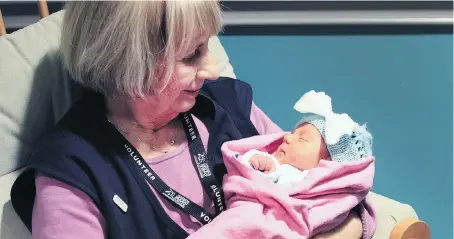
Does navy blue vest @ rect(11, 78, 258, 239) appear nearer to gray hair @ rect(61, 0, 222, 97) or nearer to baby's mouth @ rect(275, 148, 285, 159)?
gray hair @ rect(61, 0, 222, 97)

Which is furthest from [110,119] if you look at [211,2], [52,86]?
[211,2]

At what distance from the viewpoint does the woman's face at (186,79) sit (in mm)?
1029

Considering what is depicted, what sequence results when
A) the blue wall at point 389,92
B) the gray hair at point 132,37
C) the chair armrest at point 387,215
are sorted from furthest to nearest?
the blue wall at point 389,92, the chair armrest at point 387,215, the gray hair at point 132,37

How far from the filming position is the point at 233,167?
115 centimetres

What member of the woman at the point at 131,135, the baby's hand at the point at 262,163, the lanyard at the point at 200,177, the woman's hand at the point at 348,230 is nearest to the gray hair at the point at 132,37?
the woman at the point at 131,135

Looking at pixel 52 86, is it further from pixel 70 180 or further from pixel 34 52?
pixel 70 180

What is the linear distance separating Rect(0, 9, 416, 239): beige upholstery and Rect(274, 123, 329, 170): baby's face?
1.40 ft

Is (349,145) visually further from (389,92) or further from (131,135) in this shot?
(389,92)

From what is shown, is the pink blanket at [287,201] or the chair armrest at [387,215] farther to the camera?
the chair armrest at [387,215]

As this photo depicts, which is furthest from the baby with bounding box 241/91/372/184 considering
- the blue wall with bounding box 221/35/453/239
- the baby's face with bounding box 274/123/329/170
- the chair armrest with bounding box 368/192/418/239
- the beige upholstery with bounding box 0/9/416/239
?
the blue wall with bounding box 221/35/453/239

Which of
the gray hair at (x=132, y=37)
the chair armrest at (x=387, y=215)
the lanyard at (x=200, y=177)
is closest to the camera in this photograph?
the gray hair at (x=132, y=37)

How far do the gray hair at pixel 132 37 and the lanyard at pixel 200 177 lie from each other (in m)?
0.13

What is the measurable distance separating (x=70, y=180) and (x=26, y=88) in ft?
0.81

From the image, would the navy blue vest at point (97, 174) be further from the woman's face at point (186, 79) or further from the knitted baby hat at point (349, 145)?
the knitted baby hat at point (349, 145)
